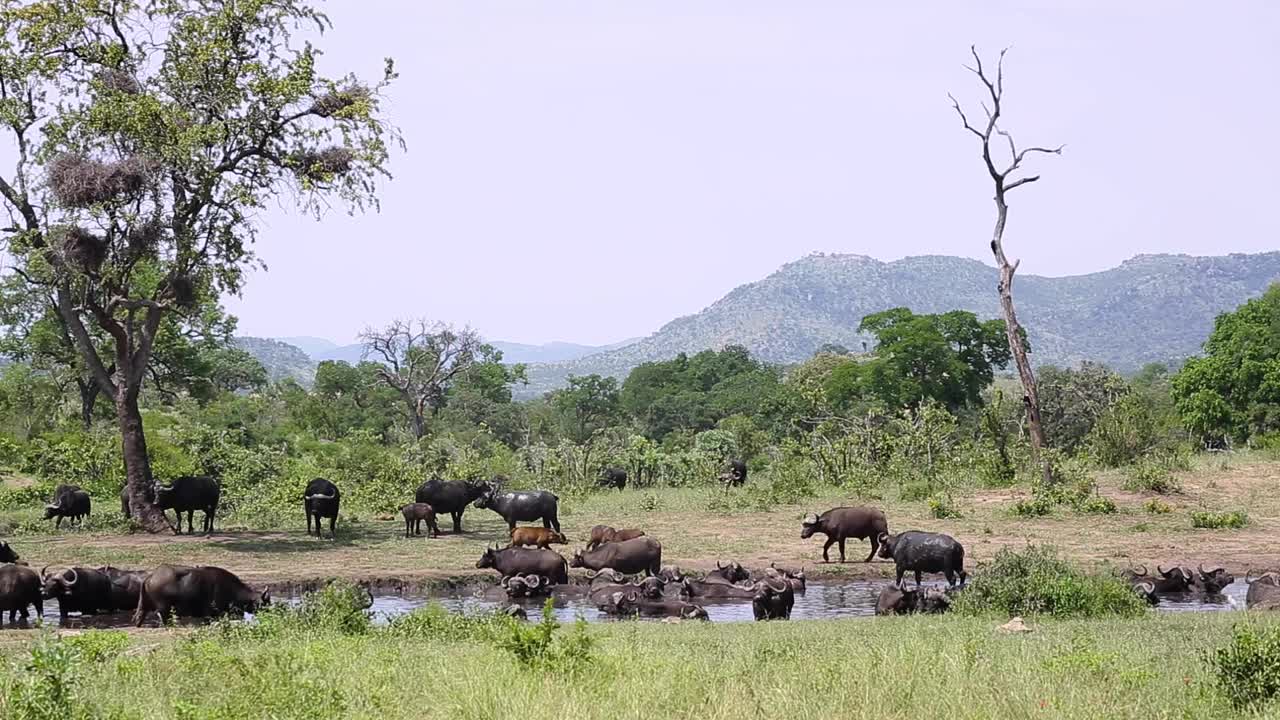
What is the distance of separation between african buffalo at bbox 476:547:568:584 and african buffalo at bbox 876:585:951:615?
5.43 meters

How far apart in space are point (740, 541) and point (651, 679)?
15264mm

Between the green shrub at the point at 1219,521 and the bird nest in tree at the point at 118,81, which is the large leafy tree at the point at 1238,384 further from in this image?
the bird nest in tree at the point at 118,81

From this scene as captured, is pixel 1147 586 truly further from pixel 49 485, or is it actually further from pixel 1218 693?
pixel 49 485

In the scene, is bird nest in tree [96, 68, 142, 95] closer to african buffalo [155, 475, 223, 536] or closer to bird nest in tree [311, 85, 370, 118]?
bird nest in tree [311, 85, 370, 118]

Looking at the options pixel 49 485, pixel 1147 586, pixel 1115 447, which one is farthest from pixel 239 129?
pixel 1115 447

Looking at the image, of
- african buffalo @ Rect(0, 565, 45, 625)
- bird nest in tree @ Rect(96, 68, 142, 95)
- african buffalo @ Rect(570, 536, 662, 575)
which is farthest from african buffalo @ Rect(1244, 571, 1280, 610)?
bird nest in tree @ Rect(96, 68, 142, 95)

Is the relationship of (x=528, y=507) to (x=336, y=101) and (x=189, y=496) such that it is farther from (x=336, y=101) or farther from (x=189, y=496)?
(x=336, y=101)

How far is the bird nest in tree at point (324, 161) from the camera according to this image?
82.1ft

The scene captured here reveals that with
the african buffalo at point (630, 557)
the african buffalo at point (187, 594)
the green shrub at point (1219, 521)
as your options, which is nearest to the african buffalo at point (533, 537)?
the african buffalo at point (630, 557)

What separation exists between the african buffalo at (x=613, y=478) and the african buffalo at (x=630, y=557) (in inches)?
918

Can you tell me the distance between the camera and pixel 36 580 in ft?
50.7

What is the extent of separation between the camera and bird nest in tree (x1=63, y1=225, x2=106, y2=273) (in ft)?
77.6

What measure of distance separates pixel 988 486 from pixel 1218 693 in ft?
78.0

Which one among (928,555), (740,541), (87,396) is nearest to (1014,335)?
(740,541)
